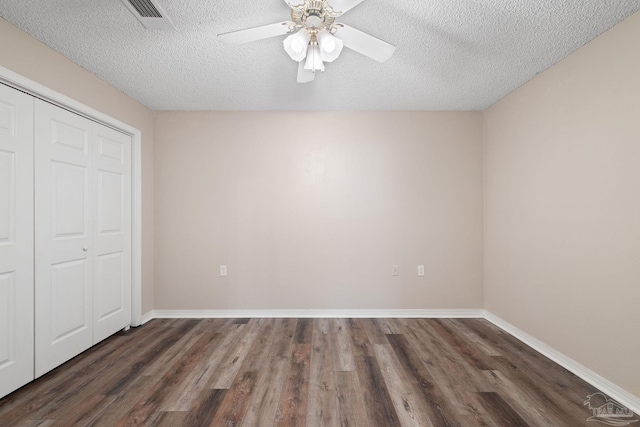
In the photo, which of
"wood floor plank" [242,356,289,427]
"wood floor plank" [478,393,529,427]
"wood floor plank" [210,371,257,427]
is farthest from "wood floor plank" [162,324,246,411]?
"wood floor plank" [478,393,529,427]

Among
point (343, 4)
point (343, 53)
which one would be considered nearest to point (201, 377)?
point (343, 4)

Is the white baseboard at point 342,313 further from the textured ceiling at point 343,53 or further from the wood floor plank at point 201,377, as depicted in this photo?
the textured ceiling at point 343,53

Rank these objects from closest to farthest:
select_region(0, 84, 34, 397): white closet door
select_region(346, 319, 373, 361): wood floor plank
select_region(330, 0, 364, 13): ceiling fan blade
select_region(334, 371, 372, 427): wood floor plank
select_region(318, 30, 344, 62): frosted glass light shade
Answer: select_region(330, 0, 364, 13): ceiling fan blade → select_region(318, 30, 344, 62): frosted glass light shade → select_region(334, 371, 372, 427): wood floor plank → select_region(0, 84, 34, 397): white closet door → select_region(346, 319, 373, 361): wood floor plank

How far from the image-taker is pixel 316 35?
1.62 metres

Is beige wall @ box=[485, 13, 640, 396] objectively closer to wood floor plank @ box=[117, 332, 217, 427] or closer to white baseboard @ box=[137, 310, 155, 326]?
wood floor plank @ box=[117, 332, 217, 427]

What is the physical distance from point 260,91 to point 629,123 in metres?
2.84

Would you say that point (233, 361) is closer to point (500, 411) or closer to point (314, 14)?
point (500, 411)

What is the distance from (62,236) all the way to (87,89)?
4.16ft

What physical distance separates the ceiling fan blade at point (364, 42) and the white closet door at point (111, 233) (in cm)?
241

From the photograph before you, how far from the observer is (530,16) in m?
1.85

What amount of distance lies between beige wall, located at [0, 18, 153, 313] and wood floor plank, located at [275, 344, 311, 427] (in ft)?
6.64

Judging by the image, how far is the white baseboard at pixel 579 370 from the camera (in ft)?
6.01

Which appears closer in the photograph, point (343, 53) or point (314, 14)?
point (314, 14)

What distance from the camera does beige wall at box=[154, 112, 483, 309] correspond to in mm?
3467
